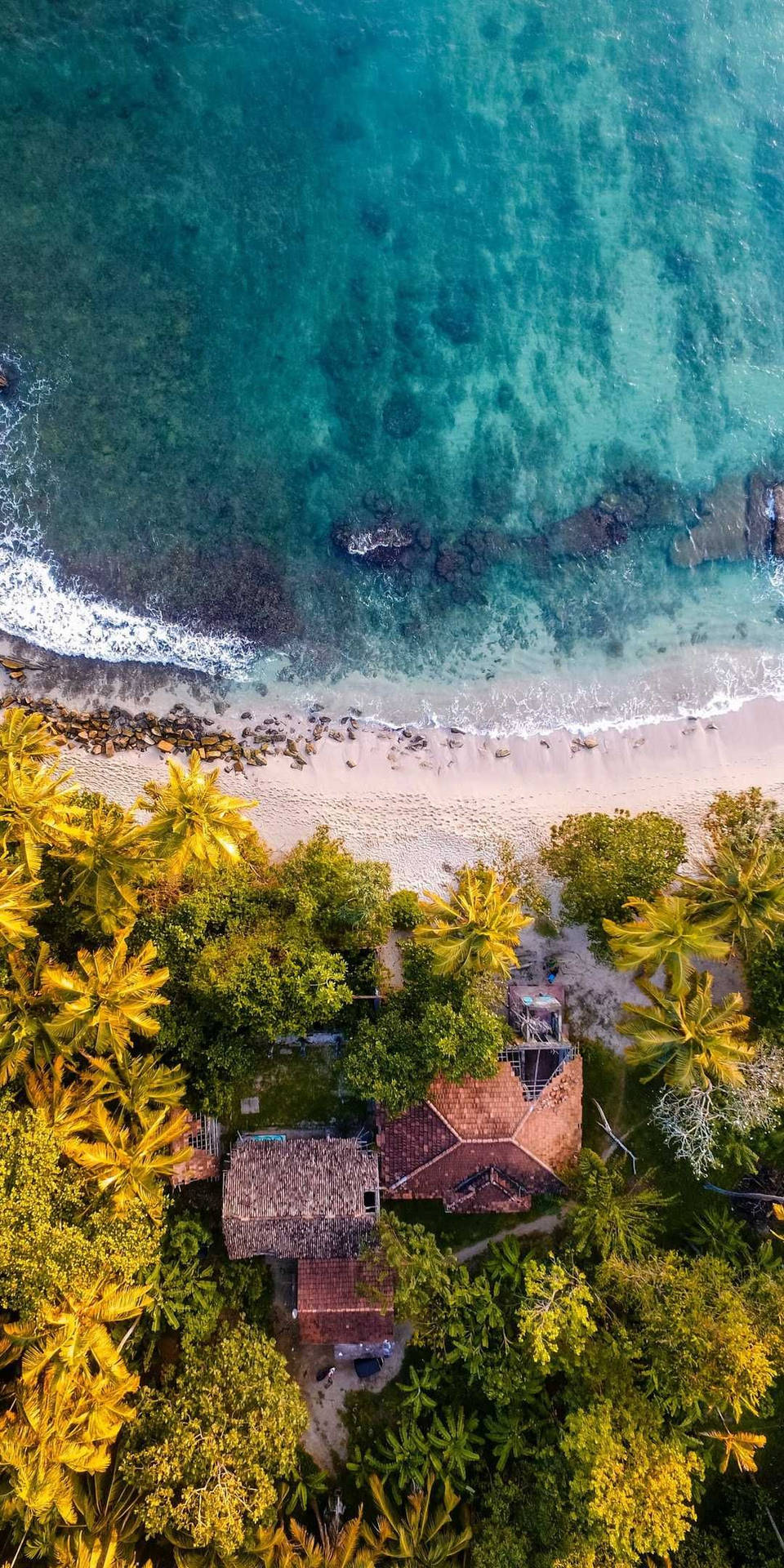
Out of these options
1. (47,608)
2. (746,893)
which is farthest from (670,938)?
(47,608)

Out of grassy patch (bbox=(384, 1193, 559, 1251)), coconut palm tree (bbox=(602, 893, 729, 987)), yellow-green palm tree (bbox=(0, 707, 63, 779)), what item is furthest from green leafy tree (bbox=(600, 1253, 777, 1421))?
yellow-green palm tree (bbox=(0, 707, 63, 779))

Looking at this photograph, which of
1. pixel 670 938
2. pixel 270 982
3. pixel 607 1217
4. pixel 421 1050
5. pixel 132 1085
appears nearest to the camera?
pixel 670 938

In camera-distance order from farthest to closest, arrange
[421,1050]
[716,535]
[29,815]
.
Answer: [716,535] → [421,1050] → [29,815]

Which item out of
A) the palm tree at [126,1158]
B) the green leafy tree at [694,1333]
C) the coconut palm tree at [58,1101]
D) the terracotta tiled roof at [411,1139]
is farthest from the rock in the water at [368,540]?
the green leafy tree at [694,1333]

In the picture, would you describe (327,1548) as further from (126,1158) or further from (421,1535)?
(126,1158)

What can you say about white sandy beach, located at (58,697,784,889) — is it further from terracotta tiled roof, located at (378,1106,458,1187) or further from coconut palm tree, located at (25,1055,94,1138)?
coconut palm tree, located at (25,1055,94,1138)
